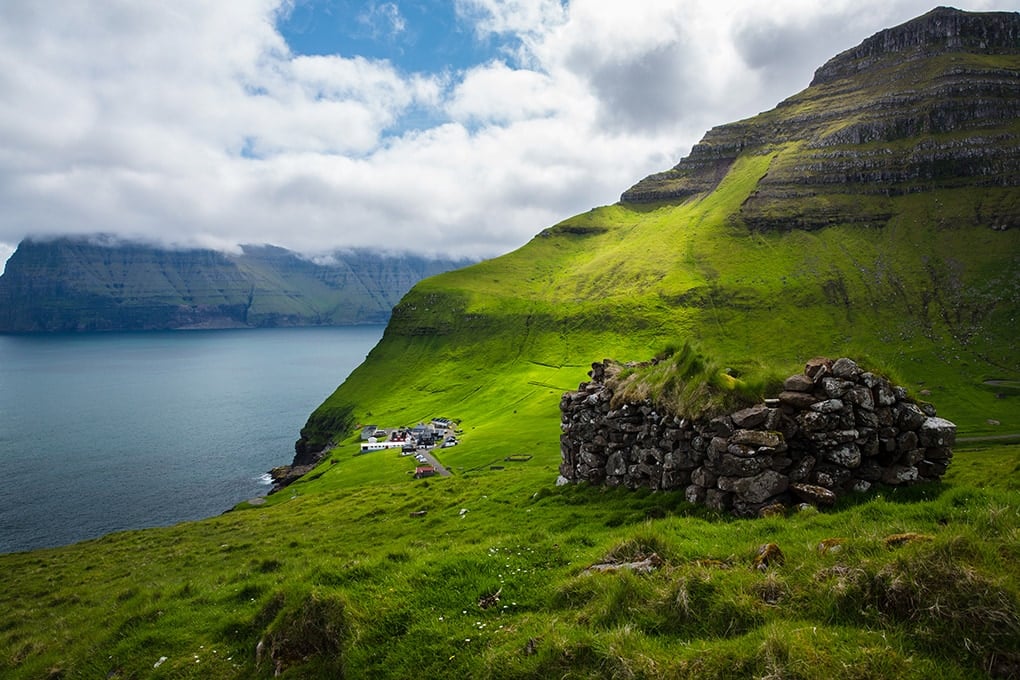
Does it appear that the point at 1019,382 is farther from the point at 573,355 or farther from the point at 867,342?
the point at 573,355

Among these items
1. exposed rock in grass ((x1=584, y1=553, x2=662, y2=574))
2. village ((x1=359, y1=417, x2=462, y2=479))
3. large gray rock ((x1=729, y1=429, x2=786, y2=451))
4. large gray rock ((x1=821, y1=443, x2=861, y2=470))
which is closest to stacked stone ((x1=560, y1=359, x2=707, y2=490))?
large gray rock ((x1=729, y1=429, x2=786, y2=451))

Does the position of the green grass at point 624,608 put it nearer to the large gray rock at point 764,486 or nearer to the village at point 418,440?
the large gray rock at point 764,486

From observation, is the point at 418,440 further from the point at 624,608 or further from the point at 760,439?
the point at 624,608

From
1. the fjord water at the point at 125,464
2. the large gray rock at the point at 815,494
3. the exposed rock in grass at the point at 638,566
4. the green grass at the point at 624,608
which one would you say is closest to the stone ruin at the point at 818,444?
the large gray rock at the point at 815,494

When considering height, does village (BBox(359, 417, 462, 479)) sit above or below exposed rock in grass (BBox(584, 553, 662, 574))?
below

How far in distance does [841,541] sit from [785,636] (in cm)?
417

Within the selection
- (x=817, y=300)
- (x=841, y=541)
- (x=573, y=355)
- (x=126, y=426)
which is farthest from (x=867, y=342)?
(x=126, y=426)

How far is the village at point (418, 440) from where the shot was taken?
338 feet

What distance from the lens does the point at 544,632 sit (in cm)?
974

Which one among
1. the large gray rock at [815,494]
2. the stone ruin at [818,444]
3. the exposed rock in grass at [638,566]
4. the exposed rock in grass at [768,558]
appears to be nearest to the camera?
the exposed rock in grass at [768,558]

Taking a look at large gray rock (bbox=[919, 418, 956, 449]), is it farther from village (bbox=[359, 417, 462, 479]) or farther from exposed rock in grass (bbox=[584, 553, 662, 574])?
village (bbox=[359, 417, 462, 479])

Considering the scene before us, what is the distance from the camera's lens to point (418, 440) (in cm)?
11912

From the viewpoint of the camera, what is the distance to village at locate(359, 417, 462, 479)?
10303 centimetres

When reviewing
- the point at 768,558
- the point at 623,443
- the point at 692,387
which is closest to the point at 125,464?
the point at 623,443
